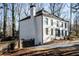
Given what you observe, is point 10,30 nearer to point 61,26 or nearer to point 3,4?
point 3,4

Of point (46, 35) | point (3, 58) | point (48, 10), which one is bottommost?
point (3, 58)

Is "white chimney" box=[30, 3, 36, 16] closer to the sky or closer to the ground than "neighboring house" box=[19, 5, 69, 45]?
closer to the sky

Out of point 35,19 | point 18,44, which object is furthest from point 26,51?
point 35,19

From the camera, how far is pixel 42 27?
487 cm

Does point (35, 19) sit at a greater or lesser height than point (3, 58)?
greater

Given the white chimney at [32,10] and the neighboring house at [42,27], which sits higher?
the white chimney at [32,10]

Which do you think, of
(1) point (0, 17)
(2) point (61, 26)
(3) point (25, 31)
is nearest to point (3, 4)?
(1) point (0, 17)

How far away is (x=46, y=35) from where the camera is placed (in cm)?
485

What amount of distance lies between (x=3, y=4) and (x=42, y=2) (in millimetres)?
552

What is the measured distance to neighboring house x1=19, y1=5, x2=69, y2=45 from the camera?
15.9 feet

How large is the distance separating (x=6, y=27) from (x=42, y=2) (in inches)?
24.4

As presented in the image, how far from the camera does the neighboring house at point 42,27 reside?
483cm

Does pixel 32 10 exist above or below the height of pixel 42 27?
above

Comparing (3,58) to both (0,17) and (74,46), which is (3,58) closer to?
(0,17)
